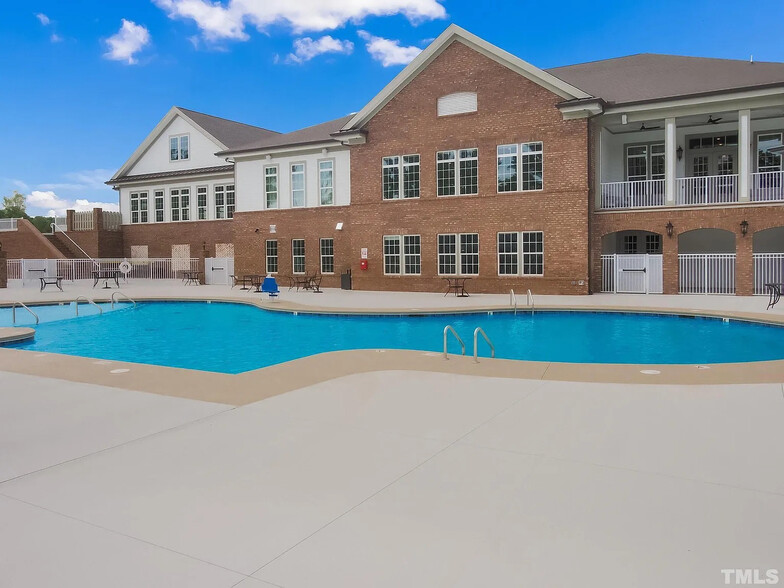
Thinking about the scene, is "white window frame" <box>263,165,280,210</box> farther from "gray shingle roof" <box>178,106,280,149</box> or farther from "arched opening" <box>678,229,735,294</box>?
"arched opening" <box>678,229,735,294</box>

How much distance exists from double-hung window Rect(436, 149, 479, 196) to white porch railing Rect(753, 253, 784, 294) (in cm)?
1015

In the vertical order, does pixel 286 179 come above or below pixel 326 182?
above

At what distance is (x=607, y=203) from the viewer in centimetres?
2302

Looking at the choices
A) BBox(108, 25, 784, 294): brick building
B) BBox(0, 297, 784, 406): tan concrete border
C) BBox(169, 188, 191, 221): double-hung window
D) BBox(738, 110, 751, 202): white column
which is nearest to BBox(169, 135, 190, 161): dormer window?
BBox(169, 188, 191, 221): double-hung window

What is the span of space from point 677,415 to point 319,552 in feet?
13.5

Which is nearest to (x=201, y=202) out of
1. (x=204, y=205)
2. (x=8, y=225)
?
(x=204, y=205)

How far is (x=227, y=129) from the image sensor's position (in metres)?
38.4

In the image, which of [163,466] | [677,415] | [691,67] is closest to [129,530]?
[163,466]

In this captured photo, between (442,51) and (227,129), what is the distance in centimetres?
1892

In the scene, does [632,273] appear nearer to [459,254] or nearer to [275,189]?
[459,254]

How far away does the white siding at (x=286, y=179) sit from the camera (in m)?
27.9

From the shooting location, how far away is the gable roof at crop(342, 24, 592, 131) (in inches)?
857

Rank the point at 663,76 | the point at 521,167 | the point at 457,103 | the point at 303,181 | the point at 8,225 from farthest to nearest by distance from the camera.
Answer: the point at 8,225 < the point at 303,181 < the point at 457,103 < the point at 663,76 < the point at 521,167

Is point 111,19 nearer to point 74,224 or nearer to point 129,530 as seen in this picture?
point 74,224
